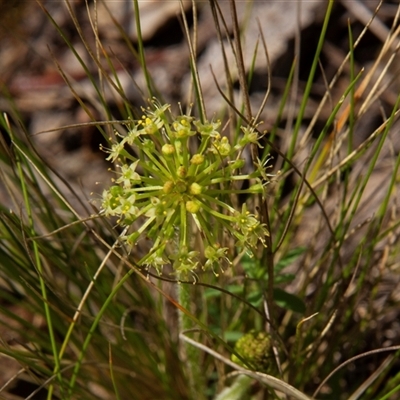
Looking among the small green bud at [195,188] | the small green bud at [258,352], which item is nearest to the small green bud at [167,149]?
the small green bud at [195,188]

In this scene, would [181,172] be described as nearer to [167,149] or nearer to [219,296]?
[167,149]

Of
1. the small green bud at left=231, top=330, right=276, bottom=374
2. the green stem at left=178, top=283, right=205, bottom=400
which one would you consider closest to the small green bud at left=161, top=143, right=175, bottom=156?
the green stem at left=178, top=283, right=205, bottom=400

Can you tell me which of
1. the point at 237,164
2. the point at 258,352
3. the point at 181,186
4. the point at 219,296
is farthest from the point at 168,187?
the point at 219,296

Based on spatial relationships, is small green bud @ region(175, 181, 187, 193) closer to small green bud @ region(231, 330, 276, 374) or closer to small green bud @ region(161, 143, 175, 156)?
small green bud @ region(161, 143, 175, 156)

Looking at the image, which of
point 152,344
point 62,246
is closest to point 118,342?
point 152,344

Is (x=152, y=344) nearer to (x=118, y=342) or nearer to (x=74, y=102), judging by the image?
(x=118, y=342)

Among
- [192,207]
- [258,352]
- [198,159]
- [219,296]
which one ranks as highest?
[198,159]

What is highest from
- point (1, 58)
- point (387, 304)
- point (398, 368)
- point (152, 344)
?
point (1, 58)

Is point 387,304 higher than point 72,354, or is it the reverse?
point 387,304

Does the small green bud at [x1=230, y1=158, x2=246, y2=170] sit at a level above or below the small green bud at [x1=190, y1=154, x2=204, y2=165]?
below

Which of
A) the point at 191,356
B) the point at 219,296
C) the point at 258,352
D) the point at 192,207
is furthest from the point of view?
the point at 219,296

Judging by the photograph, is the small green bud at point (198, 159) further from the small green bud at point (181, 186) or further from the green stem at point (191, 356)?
the green stem at point (191, 356)
